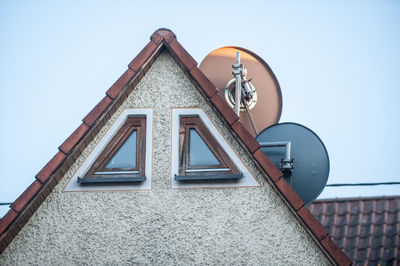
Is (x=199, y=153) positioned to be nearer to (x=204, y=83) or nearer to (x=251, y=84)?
(x=204, y=83)

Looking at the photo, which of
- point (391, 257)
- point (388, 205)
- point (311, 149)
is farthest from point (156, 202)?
point (388, 205)

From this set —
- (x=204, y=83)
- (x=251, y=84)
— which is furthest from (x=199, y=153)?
(x=251, y=84)

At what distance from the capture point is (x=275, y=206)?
751 cm

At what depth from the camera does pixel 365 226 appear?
35.1ft

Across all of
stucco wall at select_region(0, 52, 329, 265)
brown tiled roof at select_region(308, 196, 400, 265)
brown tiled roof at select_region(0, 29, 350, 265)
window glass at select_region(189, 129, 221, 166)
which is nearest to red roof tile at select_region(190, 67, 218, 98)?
brown tiled roof at select_region(0, 29, 350, 265)

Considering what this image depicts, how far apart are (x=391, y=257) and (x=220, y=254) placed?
3.86 m

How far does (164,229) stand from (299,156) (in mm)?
2240

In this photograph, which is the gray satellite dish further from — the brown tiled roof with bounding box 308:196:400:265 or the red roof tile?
the brown tiled roof with bounding box 308:196:400:265

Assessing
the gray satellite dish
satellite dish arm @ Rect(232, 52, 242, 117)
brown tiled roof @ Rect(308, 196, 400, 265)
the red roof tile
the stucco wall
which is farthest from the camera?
brown tiled roof @ Rect(308, 196, 400, 265)

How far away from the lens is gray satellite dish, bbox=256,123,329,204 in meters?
8.48

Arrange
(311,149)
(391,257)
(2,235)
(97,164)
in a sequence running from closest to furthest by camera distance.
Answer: (2,235)
(97,164)
(311,149)
(391,257)

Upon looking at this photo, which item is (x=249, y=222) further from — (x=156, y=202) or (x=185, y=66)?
(x=185, y=66)

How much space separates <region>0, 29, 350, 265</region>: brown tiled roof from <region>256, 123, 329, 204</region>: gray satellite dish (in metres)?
1.04

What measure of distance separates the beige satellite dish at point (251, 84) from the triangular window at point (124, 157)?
2.51m
